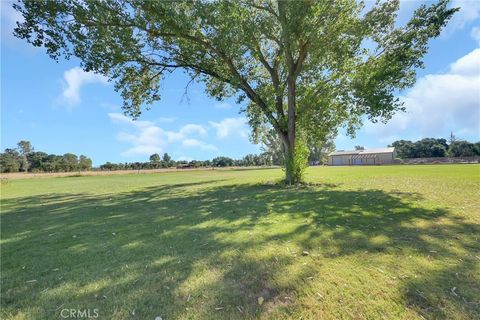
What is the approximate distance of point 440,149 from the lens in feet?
247

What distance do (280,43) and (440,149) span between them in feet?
268

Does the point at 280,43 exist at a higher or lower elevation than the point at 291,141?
higher

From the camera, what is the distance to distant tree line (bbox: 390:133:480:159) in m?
71.8

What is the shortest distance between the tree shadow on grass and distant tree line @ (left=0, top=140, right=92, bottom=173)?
216 ft

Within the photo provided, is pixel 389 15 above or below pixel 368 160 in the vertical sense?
Answer: above

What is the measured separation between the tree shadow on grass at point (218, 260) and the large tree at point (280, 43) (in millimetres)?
8383

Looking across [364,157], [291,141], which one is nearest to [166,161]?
[364,157]

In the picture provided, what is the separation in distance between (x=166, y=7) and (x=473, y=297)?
12894 mm

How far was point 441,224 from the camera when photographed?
555cm

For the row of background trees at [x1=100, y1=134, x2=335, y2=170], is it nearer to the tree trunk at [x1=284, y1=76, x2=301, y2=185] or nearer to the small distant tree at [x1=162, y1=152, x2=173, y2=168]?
the small distant tree at [x1=162, y1=152, x2=173, y2=168]

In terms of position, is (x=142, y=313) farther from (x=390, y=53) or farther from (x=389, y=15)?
(x=389, y=15)

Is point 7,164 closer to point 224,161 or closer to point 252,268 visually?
point 224,161

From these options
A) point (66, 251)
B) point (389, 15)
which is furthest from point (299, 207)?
point (389, 15)

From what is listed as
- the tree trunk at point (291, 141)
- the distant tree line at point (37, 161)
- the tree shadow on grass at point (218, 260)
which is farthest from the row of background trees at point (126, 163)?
the tree shadow on grass at point (218, 260)
